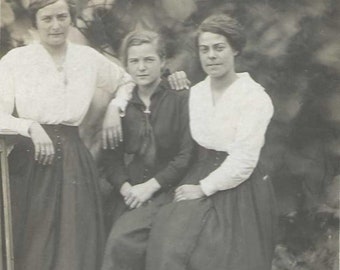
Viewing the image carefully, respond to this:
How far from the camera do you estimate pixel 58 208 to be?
5.96 meters

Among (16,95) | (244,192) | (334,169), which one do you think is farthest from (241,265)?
(16,95)

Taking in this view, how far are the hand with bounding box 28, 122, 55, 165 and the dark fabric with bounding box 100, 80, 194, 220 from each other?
0.43 m

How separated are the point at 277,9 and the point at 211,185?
1313 mm

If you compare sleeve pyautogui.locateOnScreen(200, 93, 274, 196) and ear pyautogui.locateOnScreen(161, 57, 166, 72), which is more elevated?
ear pyautogui.locateOnScreen(161, 57, 166, 72)

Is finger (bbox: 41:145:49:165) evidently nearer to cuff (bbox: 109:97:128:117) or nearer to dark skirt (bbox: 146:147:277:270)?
cuff (bbox: 109:97:128:117)

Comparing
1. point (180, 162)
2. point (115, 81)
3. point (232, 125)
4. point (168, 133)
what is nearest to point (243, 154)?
point (232, 125)

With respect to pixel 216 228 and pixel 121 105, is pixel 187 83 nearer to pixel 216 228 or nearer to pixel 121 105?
pixel 121 105

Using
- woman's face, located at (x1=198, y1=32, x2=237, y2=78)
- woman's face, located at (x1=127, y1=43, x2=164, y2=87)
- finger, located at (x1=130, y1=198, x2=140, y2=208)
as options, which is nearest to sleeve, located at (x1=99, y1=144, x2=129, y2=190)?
finger, located at (x1=130, y1=198, x2=140, y2=208)

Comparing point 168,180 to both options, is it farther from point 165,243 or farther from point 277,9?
point 277,9

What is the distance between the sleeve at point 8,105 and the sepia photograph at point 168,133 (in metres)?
0.01

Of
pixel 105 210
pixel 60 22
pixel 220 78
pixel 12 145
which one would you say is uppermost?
pixel 60 22

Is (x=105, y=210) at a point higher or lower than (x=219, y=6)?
lower

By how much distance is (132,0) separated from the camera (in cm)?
606

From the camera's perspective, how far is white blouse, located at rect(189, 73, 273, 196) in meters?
5.78
